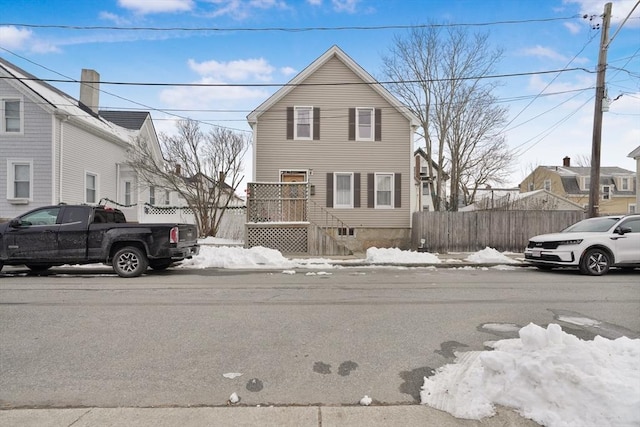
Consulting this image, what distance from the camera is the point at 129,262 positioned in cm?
1016

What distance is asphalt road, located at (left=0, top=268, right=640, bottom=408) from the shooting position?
11.9 ft

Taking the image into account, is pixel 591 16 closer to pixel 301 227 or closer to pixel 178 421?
pixel 301 227

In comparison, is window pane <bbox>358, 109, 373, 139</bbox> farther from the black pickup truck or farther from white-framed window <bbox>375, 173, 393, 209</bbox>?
the black pickup truck

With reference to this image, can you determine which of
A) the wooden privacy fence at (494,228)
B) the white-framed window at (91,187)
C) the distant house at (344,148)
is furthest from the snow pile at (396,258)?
the white-framed window at (91,187)

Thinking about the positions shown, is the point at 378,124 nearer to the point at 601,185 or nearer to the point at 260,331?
the point at 260,331

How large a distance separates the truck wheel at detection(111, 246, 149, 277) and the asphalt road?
1.99 feet

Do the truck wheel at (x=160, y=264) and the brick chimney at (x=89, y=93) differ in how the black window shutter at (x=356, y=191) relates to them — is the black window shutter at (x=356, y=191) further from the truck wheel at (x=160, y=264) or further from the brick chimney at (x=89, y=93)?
the brick chimney at (x=89, y=93)

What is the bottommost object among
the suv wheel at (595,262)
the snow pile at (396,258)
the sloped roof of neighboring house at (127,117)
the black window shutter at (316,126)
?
the snow pile at (396,258)

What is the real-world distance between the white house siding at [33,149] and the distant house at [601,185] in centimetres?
4467

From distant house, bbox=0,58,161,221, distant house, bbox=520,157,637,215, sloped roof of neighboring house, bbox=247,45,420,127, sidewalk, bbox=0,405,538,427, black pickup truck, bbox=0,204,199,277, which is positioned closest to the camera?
sidewalk, bbox=0,405,538,427

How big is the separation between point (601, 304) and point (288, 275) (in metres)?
6.79

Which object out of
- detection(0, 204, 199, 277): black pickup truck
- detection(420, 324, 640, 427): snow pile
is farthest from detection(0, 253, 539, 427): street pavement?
detection(0, 204, 199, 277): black pickup truck

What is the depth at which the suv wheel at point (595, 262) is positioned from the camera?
10.5 meters

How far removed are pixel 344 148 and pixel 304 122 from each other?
2247 mm
